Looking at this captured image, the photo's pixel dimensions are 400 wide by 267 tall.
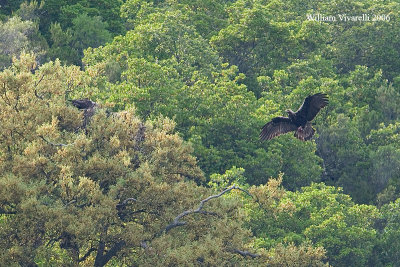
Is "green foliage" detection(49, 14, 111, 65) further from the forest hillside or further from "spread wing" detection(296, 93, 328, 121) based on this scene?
"spread wing" detection(296, 93, 328, 121)

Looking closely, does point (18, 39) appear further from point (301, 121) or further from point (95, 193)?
point (95, 193)

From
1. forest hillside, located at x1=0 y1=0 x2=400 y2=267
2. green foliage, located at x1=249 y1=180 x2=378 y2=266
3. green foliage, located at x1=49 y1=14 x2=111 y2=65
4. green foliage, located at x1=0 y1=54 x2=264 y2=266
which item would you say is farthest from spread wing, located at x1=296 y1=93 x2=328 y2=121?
green foliage, located at x1=49 y1=14 x2=111 y2=65

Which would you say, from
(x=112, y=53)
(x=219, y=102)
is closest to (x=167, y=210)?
(x=219, y=102)

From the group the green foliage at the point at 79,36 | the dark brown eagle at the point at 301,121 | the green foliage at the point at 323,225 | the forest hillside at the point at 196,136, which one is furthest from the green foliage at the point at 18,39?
the dark brown eagle at the point at 301,121

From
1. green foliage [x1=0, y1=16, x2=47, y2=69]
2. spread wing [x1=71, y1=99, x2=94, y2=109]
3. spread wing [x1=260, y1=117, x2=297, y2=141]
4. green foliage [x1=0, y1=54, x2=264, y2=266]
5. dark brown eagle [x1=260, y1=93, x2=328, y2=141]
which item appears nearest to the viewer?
green foliage [x1=0, y1=54, x2=264, y2=266]

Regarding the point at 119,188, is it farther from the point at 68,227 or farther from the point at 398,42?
the point at 398,42

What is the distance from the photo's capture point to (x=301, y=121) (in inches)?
1384

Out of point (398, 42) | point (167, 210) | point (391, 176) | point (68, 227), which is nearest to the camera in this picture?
point (68, 227)

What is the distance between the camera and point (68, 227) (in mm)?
31906

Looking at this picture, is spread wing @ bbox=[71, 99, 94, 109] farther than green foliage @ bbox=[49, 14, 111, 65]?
No

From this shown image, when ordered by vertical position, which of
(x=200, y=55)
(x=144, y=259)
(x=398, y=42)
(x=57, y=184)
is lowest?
(x=398, y=42)

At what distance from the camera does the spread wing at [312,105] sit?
110ft

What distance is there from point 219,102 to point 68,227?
82.9 feet

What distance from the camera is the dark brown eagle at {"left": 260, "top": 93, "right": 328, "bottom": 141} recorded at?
1336 inches
